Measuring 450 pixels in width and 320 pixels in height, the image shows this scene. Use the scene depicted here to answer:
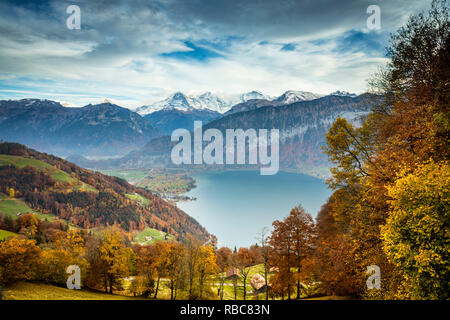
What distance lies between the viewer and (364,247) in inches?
347

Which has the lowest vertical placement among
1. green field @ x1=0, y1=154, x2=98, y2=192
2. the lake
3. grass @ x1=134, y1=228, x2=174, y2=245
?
grass @ x1=134, y1=228, x2=174, y2=245

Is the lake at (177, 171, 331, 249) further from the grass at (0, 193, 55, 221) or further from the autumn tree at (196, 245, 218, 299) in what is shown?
the grass at (0, 193, 55, 221)

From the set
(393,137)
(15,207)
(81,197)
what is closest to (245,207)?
(81,197)

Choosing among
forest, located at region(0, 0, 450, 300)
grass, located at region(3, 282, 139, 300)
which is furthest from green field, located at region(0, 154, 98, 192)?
grass, located at region(3, 282, 139, 300)

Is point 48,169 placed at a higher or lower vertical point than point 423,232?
higher

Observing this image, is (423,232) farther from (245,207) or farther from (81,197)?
(81,197)

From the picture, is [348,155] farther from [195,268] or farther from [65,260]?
[65,260]

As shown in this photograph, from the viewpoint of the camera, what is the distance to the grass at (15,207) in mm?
93544

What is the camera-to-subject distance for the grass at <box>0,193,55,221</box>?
93.5m

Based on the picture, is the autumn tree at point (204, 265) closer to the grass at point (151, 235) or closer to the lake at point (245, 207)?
the lake at point (245, 207)

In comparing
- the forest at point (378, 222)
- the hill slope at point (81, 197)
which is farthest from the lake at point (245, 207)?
the forest at point (378, 222)

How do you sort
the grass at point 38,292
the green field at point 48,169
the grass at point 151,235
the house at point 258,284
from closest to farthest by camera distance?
the grass at point 38,292 → the house at point 258,284 → the grass at point 151,235 → the green field at point 48,169

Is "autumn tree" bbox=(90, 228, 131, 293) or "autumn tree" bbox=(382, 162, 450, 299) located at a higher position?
"autumn tree" bbox=(382, 162, 450, 299)

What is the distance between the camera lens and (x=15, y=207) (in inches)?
3907
